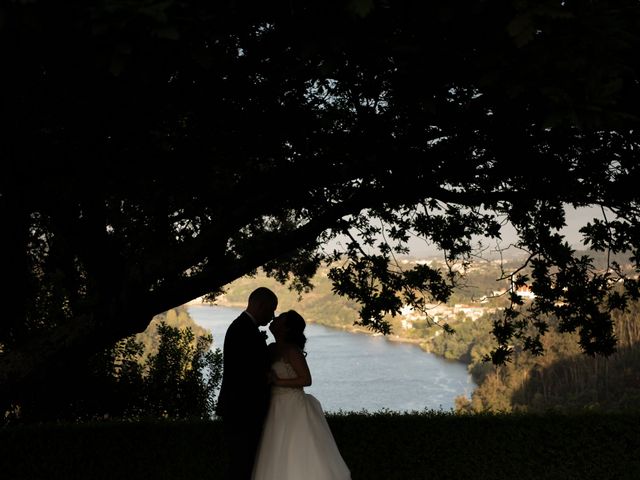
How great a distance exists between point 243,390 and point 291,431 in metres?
0.81

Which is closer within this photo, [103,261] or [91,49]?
[91,49]

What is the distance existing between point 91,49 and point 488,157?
13.3 feet

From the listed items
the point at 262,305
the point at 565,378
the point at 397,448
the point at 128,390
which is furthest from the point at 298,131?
the point at 565,378

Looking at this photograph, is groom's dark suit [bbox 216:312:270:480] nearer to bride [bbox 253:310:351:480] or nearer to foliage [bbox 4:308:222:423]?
bride [bbox 253:310:351:480]

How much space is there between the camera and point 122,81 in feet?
13.2

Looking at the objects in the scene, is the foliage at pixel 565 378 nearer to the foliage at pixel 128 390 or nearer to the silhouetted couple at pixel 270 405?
the foliage at pixel 128 390

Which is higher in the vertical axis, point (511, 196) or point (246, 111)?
point (246, 111)

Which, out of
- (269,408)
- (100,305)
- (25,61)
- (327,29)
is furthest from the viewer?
(269,408)

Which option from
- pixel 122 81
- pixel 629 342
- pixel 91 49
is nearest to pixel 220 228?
pixel 122 81

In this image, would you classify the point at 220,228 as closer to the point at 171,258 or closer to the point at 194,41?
the point at 171,258

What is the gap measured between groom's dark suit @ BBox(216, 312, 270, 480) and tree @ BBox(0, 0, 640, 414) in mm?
589

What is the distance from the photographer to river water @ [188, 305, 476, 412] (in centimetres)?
9275

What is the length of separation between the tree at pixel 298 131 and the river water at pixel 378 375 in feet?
220

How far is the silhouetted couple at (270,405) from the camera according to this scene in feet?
17.3
